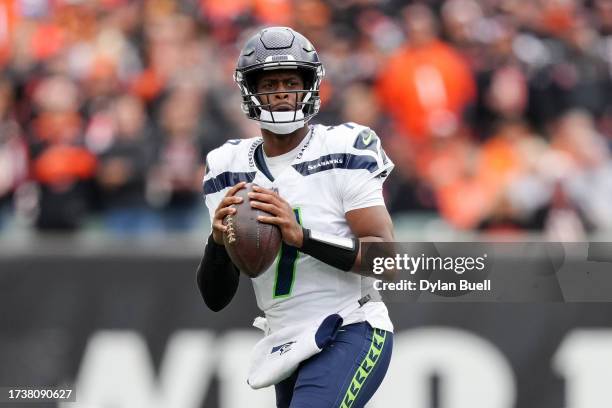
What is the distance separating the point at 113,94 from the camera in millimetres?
9852

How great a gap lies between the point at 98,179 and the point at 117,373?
274 centimetres

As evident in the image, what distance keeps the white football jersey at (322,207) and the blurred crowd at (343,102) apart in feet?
13.5

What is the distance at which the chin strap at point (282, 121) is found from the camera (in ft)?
14.9

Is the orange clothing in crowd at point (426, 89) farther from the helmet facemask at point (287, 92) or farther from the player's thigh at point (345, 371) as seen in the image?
the player's thigh at point (345, 371)

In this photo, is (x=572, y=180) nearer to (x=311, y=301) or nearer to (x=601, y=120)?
(x=601, y=120)

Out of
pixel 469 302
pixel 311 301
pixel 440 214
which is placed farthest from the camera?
pixel 440 214

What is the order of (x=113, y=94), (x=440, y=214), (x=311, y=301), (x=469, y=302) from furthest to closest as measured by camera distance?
(x=113, y=94)
(x=440, y=214)
(x=469, y=302)
(x=311, y=301)

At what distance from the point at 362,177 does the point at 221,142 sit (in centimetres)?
503

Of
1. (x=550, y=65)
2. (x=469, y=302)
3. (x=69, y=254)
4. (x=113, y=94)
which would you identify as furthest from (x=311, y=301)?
(x=550, y=65)

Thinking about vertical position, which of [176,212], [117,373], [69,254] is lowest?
[117,373]

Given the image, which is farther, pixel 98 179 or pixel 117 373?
pixel 98 179

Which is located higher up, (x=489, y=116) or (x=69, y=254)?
(x=489, y=116)
